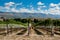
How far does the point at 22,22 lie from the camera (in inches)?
2704

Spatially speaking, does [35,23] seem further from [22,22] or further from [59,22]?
[59,22]

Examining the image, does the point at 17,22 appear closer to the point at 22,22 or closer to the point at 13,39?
the point at 22,22

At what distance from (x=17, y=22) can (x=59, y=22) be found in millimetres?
14990

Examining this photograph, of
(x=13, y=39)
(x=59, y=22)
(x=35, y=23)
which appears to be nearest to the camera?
(x=13, y=39)

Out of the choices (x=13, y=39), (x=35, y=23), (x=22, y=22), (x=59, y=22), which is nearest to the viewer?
(x=13, y=39)

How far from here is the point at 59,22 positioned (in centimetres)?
6256

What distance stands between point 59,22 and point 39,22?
14.6 metres

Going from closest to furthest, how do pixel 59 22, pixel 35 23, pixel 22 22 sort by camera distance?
pixel 59 22 < pixel 22 22 < pixel 35 23

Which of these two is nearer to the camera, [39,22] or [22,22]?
[22,22]

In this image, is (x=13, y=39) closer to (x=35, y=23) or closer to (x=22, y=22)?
(x=22, y=22)

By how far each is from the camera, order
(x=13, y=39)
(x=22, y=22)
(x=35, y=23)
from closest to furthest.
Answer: (x=13, y=39) < (x=22, y=22) < (x=35, y=23)

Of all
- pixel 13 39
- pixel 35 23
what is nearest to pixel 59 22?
pixel 35 23

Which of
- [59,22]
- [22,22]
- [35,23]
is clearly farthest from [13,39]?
[35,23]

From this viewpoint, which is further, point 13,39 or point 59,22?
point 59,22
